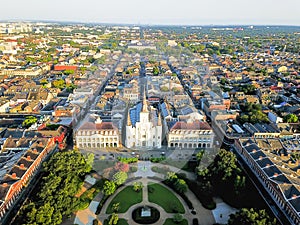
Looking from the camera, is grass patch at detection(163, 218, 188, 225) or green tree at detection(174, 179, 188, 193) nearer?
grass patch at detection(163, 218, 188, 225)

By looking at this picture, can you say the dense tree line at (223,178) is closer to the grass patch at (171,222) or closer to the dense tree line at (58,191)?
the grass patch at (171,222)

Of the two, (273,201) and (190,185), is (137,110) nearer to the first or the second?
(190,185)

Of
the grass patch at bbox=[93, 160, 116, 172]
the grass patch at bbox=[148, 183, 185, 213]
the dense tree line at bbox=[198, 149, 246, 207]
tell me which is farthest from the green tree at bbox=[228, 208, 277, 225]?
the grass patch at bbox=[93, 160, 116, 172]

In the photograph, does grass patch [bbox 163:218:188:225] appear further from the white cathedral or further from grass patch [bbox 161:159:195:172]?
the white cathedral

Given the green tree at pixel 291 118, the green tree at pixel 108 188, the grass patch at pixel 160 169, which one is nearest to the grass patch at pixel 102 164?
the green tree at pixel 108 188

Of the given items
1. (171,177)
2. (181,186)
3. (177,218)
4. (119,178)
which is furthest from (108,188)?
(177,218)

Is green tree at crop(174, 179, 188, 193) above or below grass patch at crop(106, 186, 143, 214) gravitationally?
above
